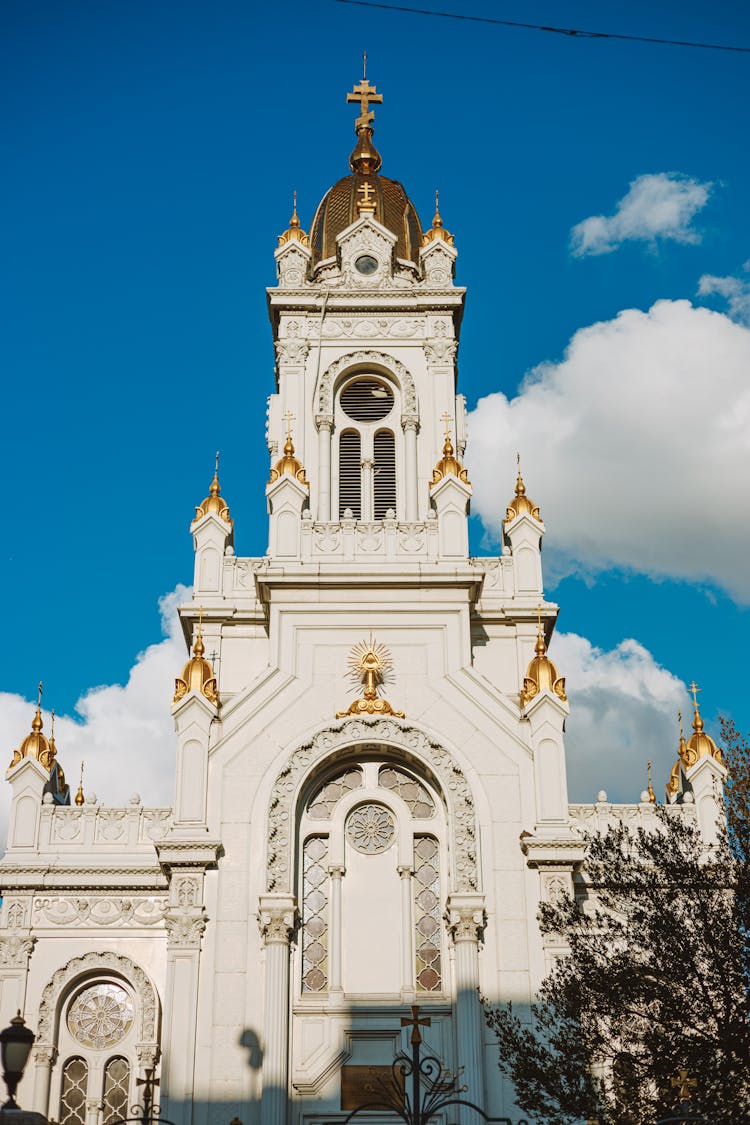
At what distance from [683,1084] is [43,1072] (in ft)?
55.2

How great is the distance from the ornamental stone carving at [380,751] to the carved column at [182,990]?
5.93 ft

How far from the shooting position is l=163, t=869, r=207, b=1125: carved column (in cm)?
3056

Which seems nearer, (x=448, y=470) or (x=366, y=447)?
(x=448, y=470)

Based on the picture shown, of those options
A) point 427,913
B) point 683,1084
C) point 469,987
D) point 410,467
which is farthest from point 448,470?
point 683,1084

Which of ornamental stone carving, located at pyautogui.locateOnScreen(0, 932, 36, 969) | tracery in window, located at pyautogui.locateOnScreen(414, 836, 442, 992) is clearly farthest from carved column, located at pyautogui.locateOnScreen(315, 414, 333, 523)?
ornamental stone carving, located at pyautogui.locateOnScreen(0, 932, 36, 969)

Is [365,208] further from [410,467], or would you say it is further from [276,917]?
[276,917]

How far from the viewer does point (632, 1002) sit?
26953 mm

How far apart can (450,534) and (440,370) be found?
864cm

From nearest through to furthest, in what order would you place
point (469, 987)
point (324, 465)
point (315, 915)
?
1. point (469, 987)
2. point (315, 915)
3. point (324, 465)

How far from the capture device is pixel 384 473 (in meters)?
43.8

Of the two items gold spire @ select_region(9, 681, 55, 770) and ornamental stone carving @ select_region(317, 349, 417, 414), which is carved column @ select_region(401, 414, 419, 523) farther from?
gold spire @ select_region(9, 681, 55, 770)

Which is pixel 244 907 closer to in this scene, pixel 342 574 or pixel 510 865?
pixel 510 865

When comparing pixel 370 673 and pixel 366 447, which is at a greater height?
pixel 366 447

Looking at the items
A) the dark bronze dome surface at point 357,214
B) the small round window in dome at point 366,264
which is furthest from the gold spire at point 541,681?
the dark bronze dome surface at point 357,214
